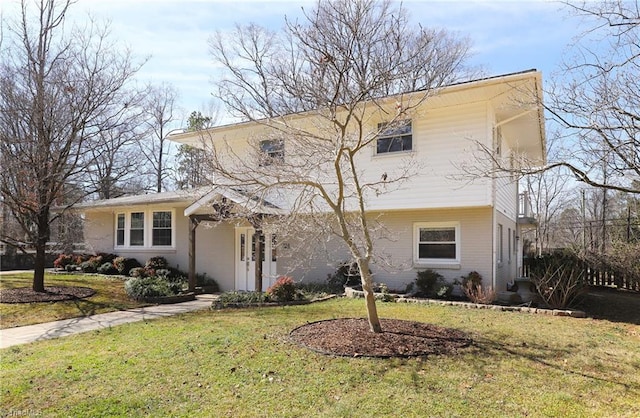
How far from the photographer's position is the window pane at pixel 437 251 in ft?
43.4

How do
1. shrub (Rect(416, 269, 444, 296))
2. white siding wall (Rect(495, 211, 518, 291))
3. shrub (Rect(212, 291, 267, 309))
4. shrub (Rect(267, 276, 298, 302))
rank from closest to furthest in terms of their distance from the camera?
shrub (Rect(212, 291, 267, 309))
shrub (Rect(267, 276, 298, 302))
shrub (Rect(416, 269, 444, 296))
white siding wall (Rect(495, 211, 518, 291))

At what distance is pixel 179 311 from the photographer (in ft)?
36.2

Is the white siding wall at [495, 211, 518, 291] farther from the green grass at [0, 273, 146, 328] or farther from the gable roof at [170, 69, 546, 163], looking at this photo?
the green grass at [0, 273, 146, 328]

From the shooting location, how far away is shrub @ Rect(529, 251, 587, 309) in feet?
35.3

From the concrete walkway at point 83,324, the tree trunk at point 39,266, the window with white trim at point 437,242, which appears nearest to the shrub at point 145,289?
the concrete walkway at point 83,324

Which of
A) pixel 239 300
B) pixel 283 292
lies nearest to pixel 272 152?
pixel 283 292

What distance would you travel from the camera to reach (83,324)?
9.30 metres

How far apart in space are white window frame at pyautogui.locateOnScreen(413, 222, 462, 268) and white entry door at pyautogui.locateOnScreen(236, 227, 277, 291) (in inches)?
194

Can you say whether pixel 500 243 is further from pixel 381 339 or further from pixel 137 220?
pixel 137 220

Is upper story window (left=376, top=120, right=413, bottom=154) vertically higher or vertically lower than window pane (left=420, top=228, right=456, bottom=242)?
higher

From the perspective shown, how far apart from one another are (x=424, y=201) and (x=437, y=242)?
59.2 inches

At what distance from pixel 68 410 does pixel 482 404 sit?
14.5ft

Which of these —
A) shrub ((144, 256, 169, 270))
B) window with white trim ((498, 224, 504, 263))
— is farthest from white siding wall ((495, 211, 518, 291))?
shrub ((144, 256, 169, 270))

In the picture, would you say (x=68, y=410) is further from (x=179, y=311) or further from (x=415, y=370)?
(x=179, y=311)
